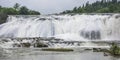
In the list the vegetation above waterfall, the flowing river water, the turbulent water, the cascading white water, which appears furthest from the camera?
the vegetation above waterfall

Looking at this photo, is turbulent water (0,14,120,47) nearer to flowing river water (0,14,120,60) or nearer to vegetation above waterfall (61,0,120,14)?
flowing river water (0,14,120,60)

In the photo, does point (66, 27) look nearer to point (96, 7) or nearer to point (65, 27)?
point (65, 27)

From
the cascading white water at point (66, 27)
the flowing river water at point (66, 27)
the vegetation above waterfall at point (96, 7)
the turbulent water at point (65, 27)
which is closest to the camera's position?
the flowing river water at point (66, 27)

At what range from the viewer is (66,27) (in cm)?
8362

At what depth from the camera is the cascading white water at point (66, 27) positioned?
8000 cm

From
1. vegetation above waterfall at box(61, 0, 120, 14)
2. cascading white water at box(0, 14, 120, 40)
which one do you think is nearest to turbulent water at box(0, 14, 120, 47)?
cascading white water at box(0, 14, 120, 40)

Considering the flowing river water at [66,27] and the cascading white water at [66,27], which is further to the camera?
the cascading white water at [66,27]

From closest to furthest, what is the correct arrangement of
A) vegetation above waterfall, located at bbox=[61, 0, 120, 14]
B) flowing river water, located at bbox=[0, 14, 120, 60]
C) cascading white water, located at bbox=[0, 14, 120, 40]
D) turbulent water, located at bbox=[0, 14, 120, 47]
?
flowing river water, located at bbox=[0, 14, 120, 60] → turbulent water, located at bbox=[0, 14, 120, 47] → cascading white water, located at bbox=[0, 14, 120, 40] → vegetation above waterfall, located at bbox=[61, 0, 120, 14]

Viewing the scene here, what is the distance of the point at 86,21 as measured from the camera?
274 feet

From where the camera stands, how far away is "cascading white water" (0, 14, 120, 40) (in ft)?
262

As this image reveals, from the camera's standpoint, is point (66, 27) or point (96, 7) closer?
point (66, 27)

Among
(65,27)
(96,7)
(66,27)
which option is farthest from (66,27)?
(96,7)

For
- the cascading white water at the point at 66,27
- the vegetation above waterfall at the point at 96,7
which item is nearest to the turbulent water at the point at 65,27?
the cascading white water at the point at 66,27

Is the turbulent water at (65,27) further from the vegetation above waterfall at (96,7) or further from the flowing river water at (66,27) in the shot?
the vegetation above waterfall at (96,7)
